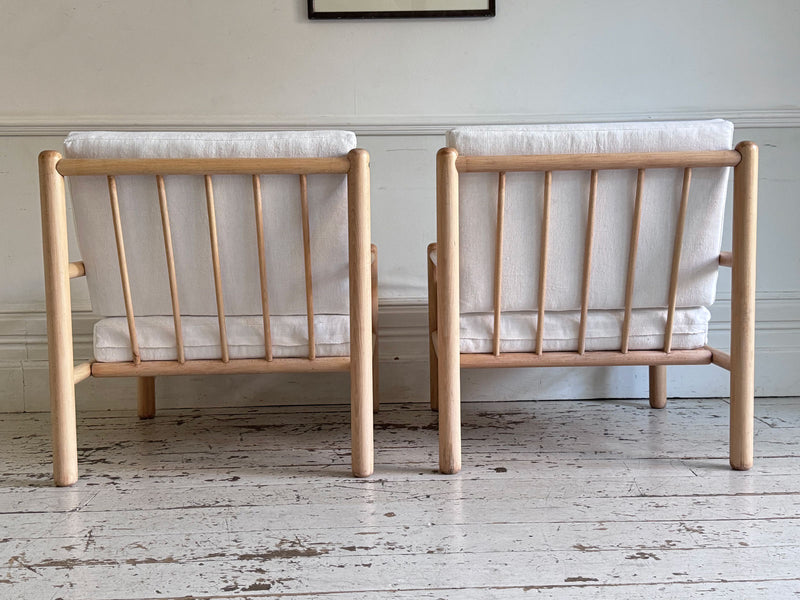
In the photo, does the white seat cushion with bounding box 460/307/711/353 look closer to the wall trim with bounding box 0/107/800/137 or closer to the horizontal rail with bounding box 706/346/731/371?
the horizontal rail with bounding box 706/346/731/371

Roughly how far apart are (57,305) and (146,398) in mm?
619

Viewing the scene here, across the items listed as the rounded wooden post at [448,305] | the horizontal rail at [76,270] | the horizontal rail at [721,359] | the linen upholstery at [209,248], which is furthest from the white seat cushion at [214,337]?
the horizontal rail at [721,359]

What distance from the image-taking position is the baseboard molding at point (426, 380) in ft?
6.76

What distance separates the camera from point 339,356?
1.48m

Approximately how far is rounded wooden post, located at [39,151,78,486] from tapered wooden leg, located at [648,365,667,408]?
1.43 metres

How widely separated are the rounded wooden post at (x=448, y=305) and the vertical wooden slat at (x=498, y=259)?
0.25 ft

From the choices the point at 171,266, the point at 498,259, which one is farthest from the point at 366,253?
the point at 171,266

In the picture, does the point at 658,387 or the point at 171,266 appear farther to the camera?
the point at 658,387

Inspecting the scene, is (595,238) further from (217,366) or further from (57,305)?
(57,305)

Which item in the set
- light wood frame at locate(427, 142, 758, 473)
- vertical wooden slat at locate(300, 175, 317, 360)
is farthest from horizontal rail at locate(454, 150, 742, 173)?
vertical wooden slat at locate(300, 175, 317, 360)

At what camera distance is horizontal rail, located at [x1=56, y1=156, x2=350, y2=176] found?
134 centimetres

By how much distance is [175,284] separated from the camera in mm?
1410

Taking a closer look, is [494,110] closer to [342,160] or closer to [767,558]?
[342,160]

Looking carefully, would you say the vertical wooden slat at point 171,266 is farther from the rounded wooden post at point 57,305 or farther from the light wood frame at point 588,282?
the light wood frame at point 588,282
